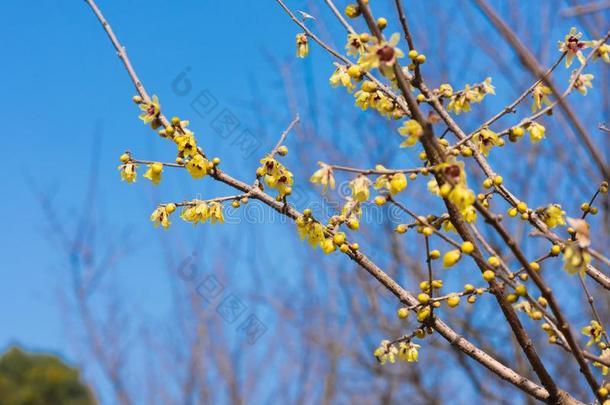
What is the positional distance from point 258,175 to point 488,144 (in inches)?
34.2

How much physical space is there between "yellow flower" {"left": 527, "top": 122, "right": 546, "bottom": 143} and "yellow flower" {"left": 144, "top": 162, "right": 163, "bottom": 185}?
1410 mm

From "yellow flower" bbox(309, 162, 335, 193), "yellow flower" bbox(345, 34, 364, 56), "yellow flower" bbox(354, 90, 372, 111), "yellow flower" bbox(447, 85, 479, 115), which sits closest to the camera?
"yellow flower" bbox(309, 162, 335, 193)

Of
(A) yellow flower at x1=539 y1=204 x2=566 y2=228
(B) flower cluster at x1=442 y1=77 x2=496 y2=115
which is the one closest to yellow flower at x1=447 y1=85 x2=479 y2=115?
(B) flower cluster at x1=442 y1=77 x2=496 y2=115

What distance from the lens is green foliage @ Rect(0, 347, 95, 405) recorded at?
19781mm

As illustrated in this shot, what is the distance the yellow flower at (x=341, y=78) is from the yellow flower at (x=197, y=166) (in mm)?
603

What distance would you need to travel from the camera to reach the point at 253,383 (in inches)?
340

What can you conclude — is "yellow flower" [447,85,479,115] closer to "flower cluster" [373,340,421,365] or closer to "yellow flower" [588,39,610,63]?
"yellow flower" [588,39,610,63]

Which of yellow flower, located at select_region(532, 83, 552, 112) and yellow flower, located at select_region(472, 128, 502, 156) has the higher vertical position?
yellow flower, located at select_region(532, 83, 552, 112)

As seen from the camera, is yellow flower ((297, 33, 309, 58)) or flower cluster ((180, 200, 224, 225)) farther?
yellow flower ((297, 33, 309, 58))

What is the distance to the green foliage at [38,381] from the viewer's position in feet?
64.9

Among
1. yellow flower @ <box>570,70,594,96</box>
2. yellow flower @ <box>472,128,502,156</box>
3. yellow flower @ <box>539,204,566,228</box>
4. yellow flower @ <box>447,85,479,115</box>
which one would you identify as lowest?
yellow flower @ <box>539,204,566,228</box>

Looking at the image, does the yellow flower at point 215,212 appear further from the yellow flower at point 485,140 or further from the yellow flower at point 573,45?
the yellow flower at point 573,45

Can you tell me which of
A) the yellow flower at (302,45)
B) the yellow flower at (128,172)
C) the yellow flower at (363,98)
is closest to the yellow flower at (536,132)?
the yellow flower at (363,98)

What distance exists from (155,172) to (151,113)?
0.79 feet
